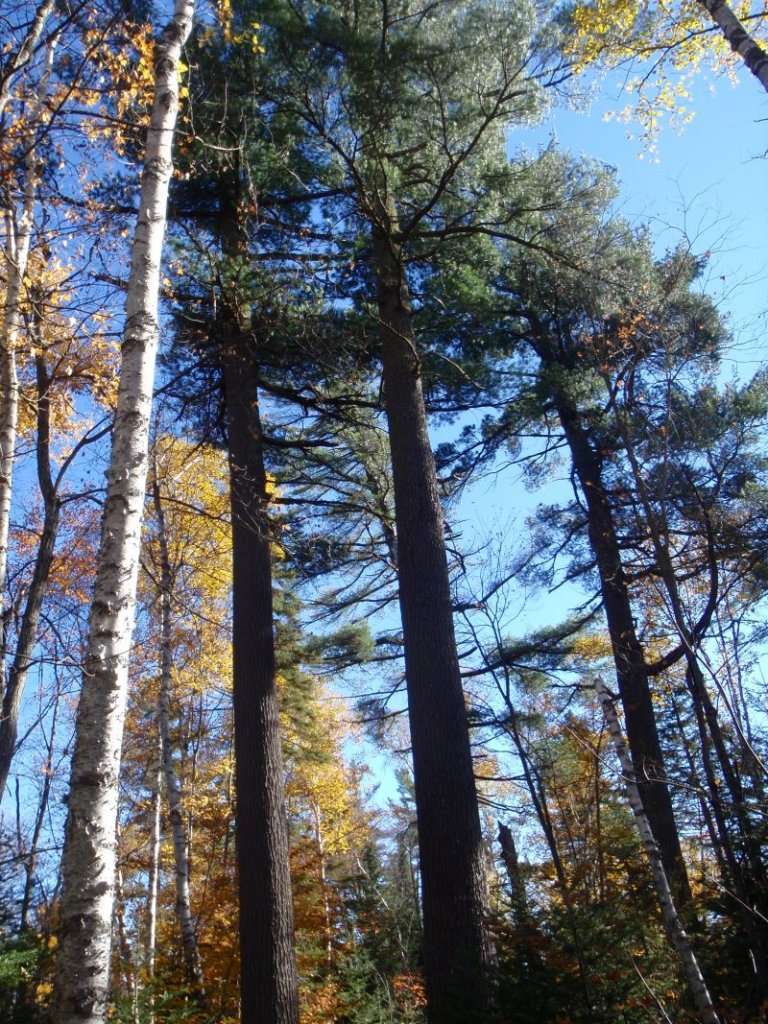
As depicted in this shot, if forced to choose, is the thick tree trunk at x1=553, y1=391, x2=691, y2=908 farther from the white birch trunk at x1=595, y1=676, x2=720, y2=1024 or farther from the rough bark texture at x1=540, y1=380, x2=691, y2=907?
the white birch trunk at x1=595, y1=676, x2=720, y2=1024

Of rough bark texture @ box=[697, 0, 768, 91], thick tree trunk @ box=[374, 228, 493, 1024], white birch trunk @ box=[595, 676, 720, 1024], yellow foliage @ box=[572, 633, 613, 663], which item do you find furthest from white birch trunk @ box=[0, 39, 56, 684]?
yellow foliage @ box=[572, 633, 613, 663]

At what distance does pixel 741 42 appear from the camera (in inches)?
180

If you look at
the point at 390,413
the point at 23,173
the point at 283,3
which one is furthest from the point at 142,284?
the point at 283,3

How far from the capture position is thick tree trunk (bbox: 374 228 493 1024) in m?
4.84

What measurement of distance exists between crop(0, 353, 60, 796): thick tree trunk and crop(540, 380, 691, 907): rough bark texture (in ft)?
18.0

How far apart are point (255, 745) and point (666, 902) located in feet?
12.3

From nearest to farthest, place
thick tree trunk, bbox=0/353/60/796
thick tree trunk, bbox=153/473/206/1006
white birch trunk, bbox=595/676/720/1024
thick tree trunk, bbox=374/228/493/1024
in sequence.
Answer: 1. white birch trunk, bbox=595/676/720/1024
2. thick tree trunk, bbox=374/228/493/1024
3. thick tree trunk, bbox=0/353/60/796
4. thick tree trunk, bbox=153/473/206/1006

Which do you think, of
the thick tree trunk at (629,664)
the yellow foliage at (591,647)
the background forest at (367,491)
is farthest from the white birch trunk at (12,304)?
the yellow foliage at (591,647)

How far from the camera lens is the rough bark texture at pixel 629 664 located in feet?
28.0

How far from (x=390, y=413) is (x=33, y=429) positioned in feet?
11.8

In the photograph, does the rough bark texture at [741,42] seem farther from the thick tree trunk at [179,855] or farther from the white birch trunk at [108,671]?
the thick tree trunk at [179,855]

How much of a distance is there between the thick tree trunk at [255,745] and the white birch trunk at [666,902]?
122 inches

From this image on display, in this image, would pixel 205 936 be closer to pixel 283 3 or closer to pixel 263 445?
pixel 263 445

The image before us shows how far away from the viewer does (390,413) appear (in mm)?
7465
